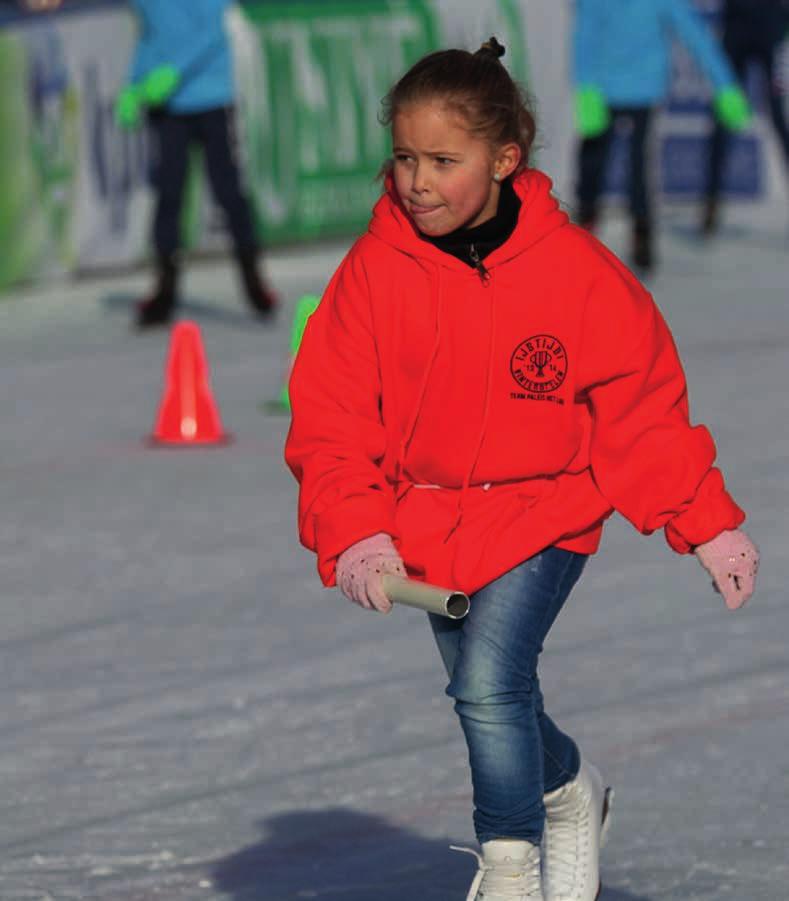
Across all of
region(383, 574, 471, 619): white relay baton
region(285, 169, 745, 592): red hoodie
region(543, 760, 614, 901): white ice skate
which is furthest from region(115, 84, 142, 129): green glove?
region(383, 574, 471, 619): white relay baton

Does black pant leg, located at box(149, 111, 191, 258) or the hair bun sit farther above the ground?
the hair bun

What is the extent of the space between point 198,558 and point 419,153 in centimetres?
357

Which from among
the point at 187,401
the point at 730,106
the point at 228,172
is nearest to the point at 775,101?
the point at 730,106

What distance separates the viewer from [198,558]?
22.4 ft

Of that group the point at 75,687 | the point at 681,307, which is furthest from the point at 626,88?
the point at 75,687

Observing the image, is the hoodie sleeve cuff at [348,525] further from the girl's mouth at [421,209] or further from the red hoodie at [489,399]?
the girl's mouth at [421,209]

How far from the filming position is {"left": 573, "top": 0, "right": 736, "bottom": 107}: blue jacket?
12.9m

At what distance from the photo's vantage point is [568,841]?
Answer: 12.7 feet

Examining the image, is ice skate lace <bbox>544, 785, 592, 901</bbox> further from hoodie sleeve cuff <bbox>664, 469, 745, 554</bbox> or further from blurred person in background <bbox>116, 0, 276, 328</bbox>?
blurred person in background <bbox>116, 0, 276, 328</bbox>

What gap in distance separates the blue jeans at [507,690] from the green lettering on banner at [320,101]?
11.1m

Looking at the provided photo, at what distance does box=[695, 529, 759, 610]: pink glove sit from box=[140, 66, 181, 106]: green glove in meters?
8.00

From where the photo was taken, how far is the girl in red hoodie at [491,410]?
341cm

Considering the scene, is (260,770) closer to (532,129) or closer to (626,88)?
(532,129)

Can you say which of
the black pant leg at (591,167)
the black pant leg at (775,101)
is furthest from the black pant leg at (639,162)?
the black pant leg at (775,101)
